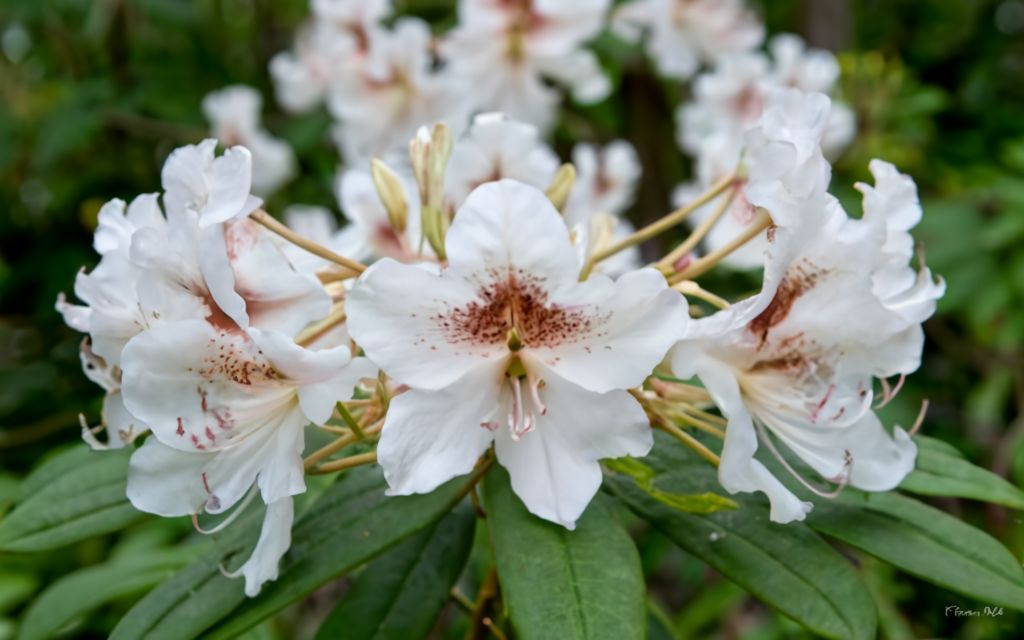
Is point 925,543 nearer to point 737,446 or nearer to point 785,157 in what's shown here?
point 737,446

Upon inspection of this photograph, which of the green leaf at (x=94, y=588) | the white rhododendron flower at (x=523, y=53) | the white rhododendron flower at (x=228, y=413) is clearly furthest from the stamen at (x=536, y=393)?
the white rhododendron flower at (x=523, y=53)

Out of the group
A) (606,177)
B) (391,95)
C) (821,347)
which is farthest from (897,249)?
(391,95)

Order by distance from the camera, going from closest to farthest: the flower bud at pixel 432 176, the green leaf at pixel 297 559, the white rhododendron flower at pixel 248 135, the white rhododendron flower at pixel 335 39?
the green leaf at pixel 297 559, the flower bud at pixel 432 176, the white rhododendron flower at pixel 335 39, the white rhododendron flower at pixel 248 135

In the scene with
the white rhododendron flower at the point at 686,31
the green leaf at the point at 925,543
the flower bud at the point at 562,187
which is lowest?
the white rhododendron flower at the point at 686,31

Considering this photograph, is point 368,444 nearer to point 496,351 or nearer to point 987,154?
point 496,351

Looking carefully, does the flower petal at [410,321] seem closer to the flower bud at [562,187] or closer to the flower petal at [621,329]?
the flower petal at [621,329]

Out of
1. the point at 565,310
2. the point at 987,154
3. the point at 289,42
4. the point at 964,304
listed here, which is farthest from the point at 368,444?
the point at 987,154
